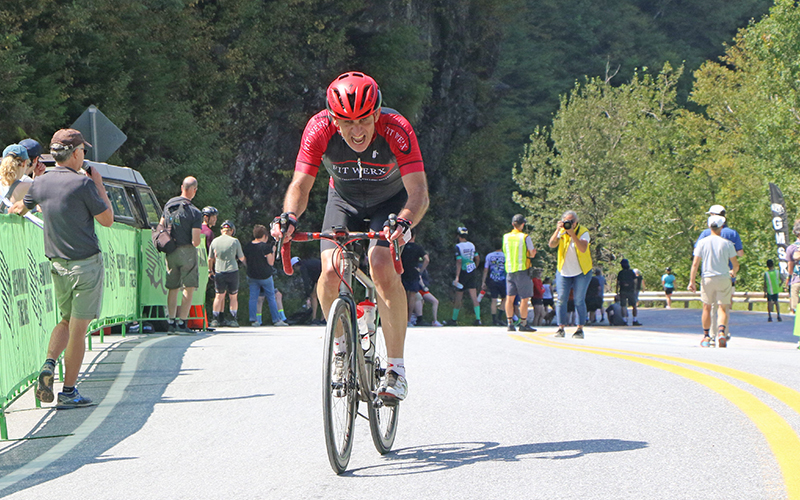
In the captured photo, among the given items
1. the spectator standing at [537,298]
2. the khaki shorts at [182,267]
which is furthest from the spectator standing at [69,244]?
the spectator standing at [537,298]

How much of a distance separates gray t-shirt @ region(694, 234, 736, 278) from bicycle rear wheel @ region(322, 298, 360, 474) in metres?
10.1

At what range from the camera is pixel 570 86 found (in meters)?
57.0

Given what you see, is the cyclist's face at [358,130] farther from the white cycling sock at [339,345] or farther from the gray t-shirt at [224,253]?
the gray t-shirt at [224,253]

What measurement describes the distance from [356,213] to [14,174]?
385cm

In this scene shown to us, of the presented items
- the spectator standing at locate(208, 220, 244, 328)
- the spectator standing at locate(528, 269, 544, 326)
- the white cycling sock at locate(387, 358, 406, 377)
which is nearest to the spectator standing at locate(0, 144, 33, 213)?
the white cycling sock at locate(387, 358, 406, 377)

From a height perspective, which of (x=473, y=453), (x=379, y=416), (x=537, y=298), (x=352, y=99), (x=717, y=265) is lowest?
(x=473, y=453)

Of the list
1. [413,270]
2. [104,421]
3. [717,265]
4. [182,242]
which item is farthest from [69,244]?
[413,270]

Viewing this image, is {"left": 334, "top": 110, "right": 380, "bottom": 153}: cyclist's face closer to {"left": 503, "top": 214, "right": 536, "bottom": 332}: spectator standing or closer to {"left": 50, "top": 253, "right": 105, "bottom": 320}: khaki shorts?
{"left": 50, "top": 253, "right": 105, "bottom": 320}: khaki shorts

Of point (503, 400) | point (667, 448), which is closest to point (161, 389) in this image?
point (503, 400)

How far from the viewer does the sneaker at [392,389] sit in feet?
17.7

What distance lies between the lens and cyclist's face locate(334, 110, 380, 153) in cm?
538

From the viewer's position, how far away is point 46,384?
7426mm

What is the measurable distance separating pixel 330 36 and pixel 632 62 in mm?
30175

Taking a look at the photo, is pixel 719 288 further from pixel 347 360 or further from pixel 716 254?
pixel 347 360
